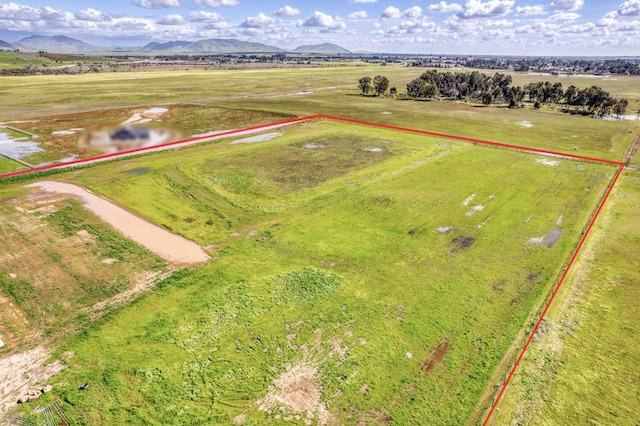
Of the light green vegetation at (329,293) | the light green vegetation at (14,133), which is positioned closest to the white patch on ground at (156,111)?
the light green vegetation at (14,133)

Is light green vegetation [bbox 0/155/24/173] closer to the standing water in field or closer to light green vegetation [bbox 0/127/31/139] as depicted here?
the standing water in field

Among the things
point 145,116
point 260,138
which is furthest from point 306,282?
point 145,116

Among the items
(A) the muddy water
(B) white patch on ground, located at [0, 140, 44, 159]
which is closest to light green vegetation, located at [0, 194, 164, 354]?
(A) the muddy water

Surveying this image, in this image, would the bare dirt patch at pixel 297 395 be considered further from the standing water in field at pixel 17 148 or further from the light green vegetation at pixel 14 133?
the light green vegetation at pixel 14 133

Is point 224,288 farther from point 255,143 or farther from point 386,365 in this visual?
point 255,143

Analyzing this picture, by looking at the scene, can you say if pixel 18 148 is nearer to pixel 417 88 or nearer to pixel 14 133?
pixel 14 133
